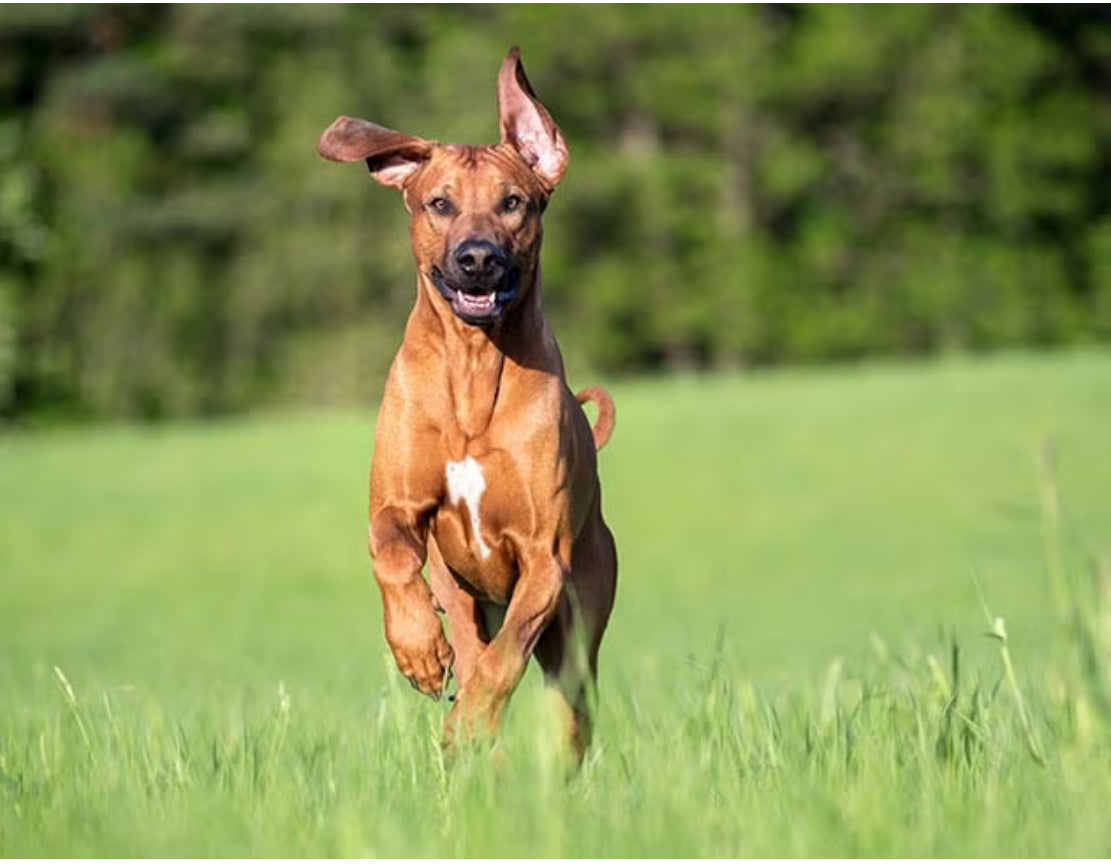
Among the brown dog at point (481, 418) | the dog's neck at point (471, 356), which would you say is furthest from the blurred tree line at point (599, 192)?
the dog's neck at point (471, 356)

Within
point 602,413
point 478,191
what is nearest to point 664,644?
point 602,413

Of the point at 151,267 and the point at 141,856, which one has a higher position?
the point at 151,267

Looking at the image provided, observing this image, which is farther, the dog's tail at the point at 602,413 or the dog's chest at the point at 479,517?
the dog's tail at the point at 602,413

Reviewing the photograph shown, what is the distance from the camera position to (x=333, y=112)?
144ft

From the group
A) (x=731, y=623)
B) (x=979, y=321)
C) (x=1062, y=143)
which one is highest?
(x=1062, y=143)

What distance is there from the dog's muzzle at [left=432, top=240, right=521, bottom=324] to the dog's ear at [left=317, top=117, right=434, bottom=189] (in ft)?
1.49

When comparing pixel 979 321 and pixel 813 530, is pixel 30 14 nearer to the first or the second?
pixel 979 321

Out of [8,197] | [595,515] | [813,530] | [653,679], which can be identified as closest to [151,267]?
[8,197]

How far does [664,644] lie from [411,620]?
11.5m

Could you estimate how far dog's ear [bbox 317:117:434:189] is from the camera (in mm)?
5367

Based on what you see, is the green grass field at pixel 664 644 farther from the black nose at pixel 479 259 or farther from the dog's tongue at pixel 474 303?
the black nose at pixel 479 259

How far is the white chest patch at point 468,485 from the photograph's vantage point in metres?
5.20

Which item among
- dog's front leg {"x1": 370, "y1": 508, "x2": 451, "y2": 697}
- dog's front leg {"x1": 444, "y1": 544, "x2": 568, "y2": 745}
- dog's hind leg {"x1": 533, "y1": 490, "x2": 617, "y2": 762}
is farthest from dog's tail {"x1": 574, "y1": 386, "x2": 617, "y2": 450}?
dog's front leg {"x1": 370, "y1": 508, "x2": 451, "y2": 697}

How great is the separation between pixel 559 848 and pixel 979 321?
4310 centimetres
